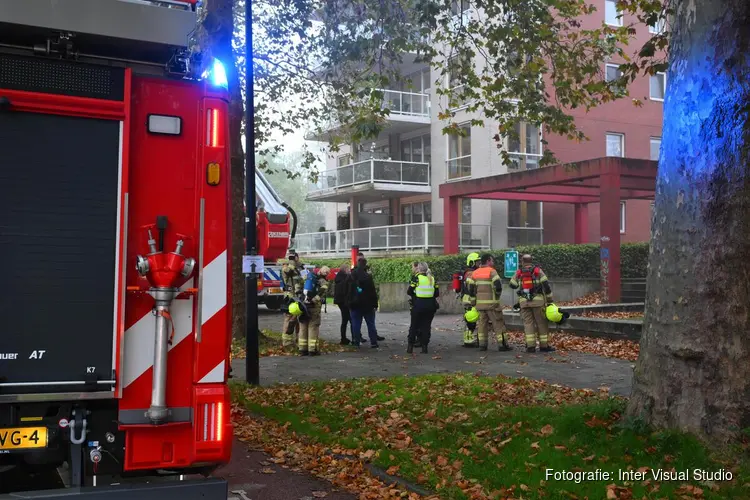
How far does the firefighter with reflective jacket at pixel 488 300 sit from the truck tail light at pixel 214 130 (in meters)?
9.48

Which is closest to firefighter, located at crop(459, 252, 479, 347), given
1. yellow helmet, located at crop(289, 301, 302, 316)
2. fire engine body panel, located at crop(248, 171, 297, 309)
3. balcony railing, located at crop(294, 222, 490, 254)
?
yellow helmet, located at crop(289, 301, 302, 316)

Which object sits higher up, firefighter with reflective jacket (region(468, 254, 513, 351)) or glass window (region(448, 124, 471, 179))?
glass window (region(448, 124, 471, 179))

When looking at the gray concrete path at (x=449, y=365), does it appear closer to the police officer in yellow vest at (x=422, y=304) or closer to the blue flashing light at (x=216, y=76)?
the police officer in yellow vest at (x=422, y=304)

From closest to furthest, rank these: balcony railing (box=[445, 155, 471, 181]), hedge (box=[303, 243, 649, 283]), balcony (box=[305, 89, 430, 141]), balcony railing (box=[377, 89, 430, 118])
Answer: hedge (box=[303, 243, 649, 283]) → balcony railing (box=[445, 155, 471, 181]) → balcony (box=[305, 89, 430, 141]) → balcony railing (box=[377, 89, 430, 118])

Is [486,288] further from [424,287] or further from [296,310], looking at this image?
[296,310]

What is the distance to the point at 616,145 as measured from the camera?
28.4 metres

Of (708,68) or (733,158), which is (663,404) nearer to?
(733,158)

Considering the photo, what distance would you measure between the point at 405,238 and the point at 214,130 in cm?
2414

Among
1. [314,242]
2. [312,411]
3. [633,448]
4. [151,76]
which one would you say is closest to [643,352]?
[633,448]

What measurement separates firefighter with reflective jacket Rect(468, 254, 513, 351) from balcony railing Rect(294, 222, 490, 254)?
1326cm

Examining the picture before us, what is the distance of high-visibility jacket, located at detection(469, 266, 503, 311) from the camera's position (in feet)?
41.6

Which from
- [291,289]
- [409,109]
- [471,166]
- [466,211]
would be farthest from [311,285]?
[409,109]

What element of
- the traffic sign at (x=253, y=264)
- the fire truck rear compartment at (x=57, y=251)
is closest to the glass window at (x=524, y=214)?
the traffic sign at (x=253, y=264)

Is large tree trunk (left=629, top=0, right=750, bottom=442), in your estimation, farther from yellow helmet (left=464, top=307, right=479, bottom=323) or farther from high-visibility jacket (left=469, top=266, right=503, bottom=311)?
yellow helmet (left=464, top=307, right=479, bottom=323)
